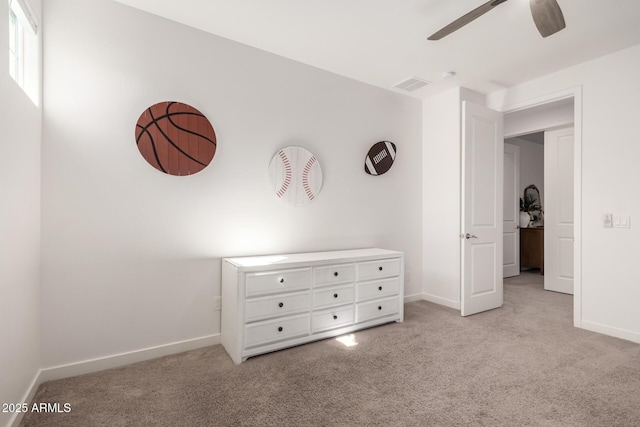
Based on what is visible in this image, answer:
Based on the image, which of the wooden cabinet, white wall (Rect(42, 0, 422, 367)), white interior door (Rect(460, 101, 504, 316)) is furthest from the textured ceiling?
the wooden cabinet

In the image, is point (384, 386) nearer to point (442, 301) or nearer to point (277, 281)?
Result: point (277, 281)

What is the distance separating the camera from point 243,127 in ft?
9.45

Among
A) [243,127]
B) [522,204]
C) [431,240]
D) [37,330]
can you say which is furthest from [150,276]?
[522,204]

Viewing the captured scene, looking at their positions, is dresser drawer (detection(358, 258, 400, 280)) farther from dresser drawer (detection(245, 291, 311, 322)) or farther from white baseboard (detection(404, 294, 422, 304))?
white baseboard (detection(404, 294, 422, 304))

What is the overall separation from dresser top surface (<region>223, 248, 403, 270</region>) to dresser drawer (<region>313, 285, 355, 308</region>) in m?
0.26

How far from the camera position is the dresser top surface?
2.51 metres

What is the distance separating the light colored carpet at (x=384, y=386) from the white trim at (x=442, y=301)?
795mm

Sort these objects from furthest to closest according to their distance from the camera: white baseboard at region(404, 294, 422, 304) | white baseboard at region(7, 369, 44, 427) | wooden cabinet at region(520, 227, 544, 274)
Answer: wooden cabinet at region(520, 227, 544, 274)
white baseboard at region(404, 294, 422, 304)
white baseboard at region(7, 369, 44, 427)

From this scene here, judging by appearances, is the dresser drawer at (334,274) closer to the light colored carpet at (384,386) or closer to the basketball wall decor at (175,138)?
the light colored carpet at (384,386)

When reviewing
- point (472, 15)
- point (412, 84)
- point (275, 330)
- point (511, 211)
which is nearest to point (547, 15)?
point (472, 15)

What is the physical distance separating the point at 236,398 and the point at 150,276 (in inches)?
44.9

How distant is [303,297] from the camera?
8.83ft

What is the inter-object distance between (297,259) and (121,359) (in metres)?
1.48

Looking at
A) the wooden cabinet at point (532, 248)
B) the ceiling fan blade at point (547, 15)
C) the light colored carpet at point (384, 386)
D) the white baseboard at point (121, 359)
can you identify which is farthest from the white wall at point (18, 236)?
the wooden cabinet at point (532, 248)
